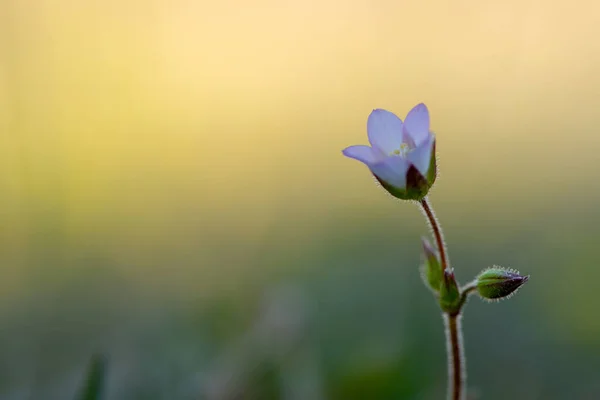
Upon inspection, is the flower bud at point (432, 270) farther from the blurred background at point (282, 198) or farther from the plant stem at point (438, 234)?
the blurred background at point (282, 198)

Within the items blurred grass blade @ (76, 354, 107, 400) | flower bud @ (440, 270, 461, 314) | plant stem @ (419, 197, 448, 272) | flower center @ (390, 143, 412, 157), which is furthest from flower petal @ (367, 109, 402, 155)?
blurred grass blade @ (76, 354, 107, 400)

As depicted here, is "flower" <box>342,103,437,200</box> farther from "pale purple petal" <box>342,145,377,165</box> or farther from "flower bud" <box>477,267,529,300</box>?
"flower bud" <box>477,267,529,300</box>

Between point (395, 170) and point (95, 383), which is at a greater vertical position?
point (395, 170)

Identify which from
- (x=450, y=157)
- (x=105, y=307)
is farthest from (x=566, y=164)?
(x=105, y=307)

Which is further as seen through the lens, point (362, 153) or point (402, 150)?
point (402, 150)

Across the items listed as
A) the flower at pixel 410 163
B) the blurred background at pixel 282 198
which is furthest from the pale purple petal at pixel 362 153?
Result: the blurred background at pixel 282 198

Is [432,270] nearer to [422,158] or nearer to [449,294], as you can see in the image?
[449,294]

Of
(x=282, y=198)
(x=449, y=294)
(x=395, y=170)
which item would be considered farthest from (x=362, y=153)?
(x=282, y=198)
